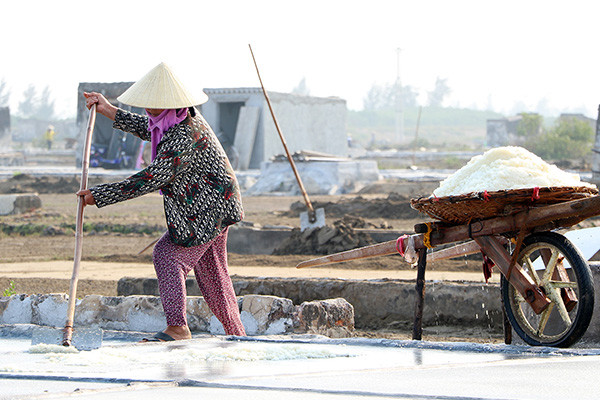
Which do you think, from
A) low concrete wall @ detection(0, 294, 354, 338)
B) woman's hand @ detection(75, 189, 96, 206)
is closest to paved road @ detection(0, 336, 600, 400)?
woman's hand @ detection(75, 189, 96, 206)

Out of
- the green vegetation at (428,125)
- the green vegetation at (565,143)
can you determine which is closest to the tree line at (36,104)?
the green vegetation at (428,125)

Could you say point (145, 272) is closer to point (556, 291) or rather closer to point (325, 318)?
point (325, 318)

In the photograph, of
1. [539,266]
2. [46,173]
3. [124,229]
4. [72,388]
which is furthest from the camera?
[46,173]

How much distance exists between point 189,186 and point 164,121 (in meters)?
0.40

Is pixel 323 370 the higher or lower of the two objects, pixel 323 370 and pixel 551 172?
the lower

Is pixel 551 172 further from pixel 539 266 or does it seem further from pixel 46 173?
pixel 46 173

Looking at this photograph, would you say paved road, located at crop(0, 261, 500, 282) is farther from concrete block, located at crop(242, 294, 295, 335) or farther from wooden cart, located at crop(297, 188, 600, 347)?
wooden cart, located at crop(297, 188, 600, 347)

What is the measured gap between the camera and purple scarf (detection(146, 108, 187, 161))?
18.6 ft

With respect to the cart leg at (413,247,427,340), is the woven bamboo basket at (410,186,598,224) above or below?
above

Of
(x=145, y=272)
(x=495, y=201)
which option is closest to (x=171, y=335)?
(x=495, y=201)

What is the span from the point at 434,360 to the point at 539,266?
1890mm

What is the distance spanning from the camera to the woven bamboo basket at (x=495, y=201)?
4902 millimetres

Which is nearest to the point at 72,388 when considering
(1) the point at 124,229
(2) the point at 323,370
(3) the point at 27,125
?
(2) the point at 323,370

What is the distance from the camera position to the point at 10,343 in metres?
5.50
